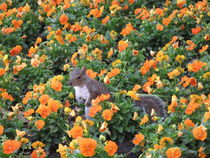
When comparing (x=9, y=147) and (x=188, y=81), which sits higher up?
(x=9, y=147)

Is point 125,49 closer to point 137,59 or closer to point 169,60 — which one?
point 137,59

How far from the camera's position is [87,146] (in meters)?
3.70

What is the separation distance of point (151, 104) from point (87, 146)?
1455 millimetres

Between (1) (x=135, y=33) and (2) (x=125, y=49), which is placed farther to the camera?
(1) (x=135, y=33)

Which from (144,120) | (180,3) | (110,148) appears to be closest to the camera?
(110,148)

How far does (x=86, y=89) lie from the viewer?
196 inches

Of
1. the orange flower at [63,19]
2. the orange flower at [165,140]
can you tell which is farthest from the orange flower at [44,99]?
the orange flower at [63,19]

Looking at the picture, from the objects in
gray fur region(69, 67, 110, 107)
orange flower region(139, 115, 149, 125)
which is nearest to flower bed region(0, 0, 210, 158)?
orange flower region(139, 115, 149, 125)

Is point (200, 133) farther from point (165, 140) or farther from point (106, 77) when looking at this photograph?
point (106, 77)

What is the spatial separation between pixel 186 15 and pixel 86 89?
9.71 feet

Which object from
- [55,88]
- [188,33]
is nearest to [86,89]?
[55,88]

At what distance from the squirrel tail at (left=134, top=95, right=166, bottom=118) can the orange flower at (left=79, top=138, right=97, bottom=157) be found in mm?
1333

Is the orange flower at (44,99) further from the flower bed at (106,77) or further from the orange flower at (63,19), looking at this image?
the orange flower at (63,19)

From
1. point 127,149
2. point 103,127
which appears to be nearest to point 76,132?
point 103,127
